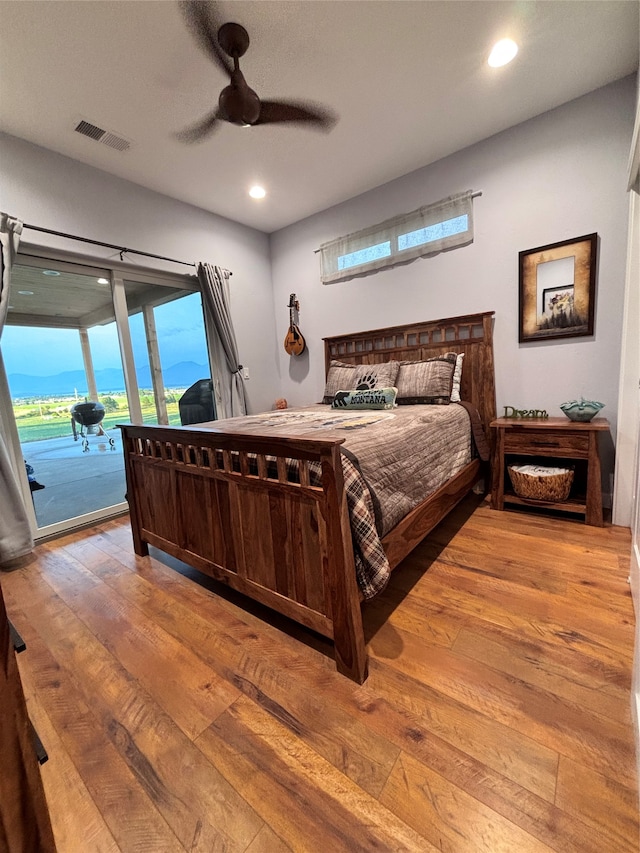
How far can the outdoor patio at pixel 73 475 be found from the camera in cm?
278

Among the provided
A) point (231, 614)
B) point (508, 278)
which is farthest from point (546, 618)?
point (508, 278)

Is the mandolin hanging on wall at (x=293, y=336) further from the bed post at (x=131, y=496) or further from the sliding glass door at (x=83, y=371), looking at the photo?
the bed post at (x=131, y=496)

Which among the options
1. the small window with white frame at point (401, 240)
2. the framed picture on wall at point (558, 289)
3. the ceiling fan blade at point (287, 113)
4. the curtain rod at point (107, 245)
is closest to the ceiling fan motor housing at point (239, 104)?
the ceiling fan blade at point (287, 113)

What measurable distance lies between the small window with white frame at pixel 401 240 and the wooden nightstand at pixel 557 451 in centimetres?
163

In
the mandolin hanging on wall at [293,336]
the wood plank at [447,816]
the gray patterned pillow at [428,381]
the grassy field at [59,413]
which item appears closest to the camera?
the wood plank at [447,816]

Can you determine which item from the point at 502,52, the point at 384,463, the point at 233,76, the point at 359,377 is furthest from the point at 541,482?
the point at 233,76

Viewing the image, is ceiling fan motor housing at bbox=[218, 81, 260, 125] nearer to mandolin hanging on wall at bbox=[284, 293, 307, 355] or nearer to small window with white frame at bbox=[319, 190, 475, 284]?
small window with white frame at bbox=[319, 190, 475, 284]

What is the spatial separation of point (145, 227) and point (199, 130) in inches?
46.9

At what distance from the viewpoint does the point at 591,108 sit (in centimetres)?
229

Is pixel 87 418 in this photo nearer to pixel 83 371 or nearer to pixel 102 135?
pixel 83 371

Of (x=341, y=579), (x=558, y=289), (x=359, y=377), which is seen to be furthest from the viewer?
(x=359, y=377)

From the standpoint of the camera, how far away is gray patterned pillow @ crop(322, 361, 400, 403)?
296 cm

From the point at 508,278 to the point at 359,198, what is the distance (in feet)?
5.57

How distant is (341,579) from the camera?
119cm
